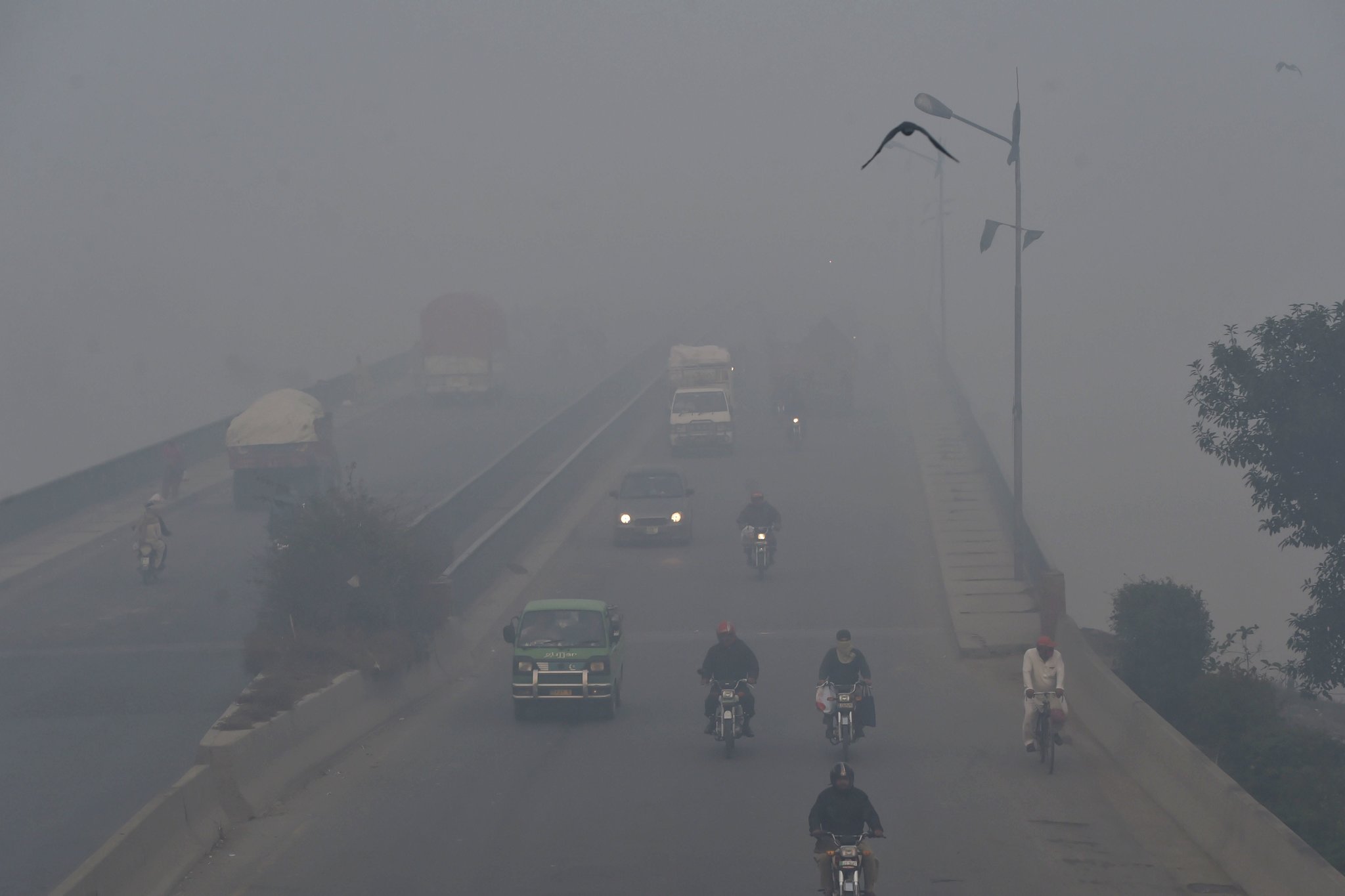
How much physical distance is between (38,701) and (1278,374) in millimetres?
17635

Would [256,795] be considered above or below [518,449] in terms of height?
below

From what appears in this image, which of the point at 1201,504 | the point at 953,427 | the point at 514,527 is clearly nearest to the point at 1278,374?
the point at 514,527

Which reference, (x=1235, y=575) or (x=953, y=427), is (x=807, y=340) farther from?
(x=1235, y=575)

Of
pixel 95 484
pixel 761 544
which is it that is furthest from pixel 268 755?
pixel 95 484

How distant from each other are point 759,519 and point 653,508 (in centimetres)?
442

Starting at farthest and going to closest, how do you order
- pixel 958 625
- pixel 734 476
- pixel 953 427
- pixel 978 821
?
pixel 953 427, pixel 734 476, pixel 958 625, pixel 978 821

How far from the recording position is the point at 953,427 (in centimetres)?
4744

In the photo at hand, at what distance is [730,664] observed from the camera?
49.7ft

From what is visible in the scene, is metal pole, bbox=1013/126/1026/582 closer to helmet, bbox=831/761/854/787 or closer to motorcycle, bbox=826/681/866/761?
motorcycle, bbox=826/681/866/761

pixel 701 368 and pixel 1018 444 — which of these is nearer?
pixel 1018 444

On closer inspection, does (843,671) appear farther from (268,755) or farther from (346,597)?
(346,597)

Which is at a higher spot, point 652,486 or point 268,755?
point 652,486

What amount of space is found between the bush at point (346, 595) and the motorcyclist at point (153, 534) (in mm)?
8173

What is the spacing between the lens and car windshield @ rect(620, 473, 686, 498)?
3195 centimetres
